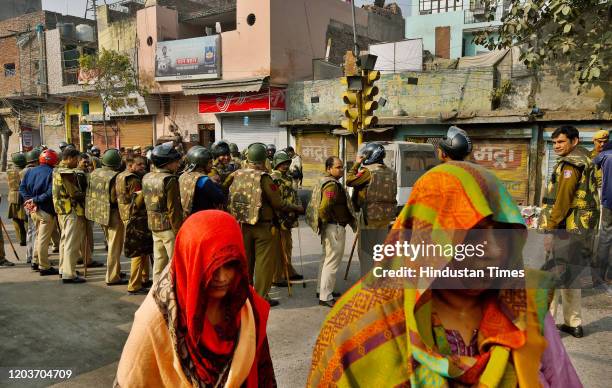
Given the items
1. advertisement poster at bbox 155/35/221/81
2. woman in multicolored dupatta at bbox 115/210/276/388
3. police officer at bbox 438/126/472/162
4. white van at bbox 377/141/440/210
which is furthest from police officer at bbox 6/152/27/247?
advertisement poster at bbox 155/35/221/81

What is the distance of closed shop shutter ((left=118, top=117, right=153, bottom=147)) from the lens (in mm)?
23156

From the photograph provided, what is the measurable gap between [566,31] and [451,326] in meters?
8.79

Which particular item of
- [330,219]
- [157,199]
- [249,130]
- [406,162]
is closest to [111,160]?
[157,199]

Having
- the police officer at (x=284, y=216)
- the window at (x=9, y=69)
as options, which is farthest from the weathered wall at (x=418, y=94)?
the window at (x=9, y=69)

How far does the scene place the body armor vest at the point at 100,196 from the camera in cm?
650

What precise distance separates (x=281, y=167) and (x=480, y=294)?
550cm

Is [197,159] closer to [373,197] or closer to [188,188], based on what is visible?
[188,188]

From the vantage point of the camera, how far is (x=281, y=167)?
6.96 m

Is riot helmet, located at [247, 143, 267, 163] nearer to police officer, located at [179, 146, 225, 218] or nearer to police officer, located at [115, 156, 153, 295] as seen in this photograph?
police officer, located at [179, 146, 225, 218]

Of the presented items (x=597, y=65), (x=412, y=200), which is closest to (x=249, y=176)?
(x=412, y=200)

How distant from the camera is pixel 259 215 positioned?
539 centimetres

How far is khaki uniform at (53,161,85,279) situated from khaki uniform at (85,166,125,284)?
185mm

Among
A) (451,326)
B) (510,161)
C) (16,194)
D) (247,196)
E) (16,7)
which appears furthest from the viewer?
(16,7)

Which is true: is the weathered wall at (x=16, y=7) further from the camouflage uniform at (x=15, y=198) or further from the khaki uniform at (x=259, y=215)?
the khaki uniform at (x=259, y=215)
